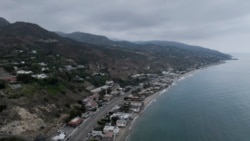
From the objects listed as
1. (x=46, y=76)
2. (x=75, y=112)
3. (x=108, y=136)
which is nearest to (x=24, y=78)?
(x=46, y=76)

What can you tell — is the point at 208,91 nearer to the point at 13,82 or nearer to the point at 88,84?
the point at 88,84

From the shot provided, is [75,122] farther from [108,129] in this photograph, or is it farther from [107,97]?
[107,97]

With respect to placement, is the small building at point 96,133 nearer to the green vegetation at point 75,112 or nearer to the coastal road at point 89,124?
the coastal road at point 89,124

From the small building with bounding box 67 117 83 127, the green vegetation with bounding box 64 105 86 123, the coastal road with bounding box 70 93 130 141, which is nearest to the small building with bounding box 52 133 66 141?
the coastal road with bounding box 70 93 130 141

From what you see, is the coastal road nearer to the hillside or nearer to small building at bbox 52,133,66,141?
small building at bbox 52,133,66,141

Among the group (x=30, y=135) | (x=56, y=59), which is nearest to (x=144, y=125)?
(x=30, y=135)

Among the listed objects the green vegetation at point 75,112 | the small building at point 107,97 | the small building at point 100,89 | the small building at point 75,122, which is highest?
the small building at point 100,89

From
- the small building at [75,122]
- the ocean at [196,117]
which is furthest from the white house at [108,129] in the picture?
the small building at [75,122]
